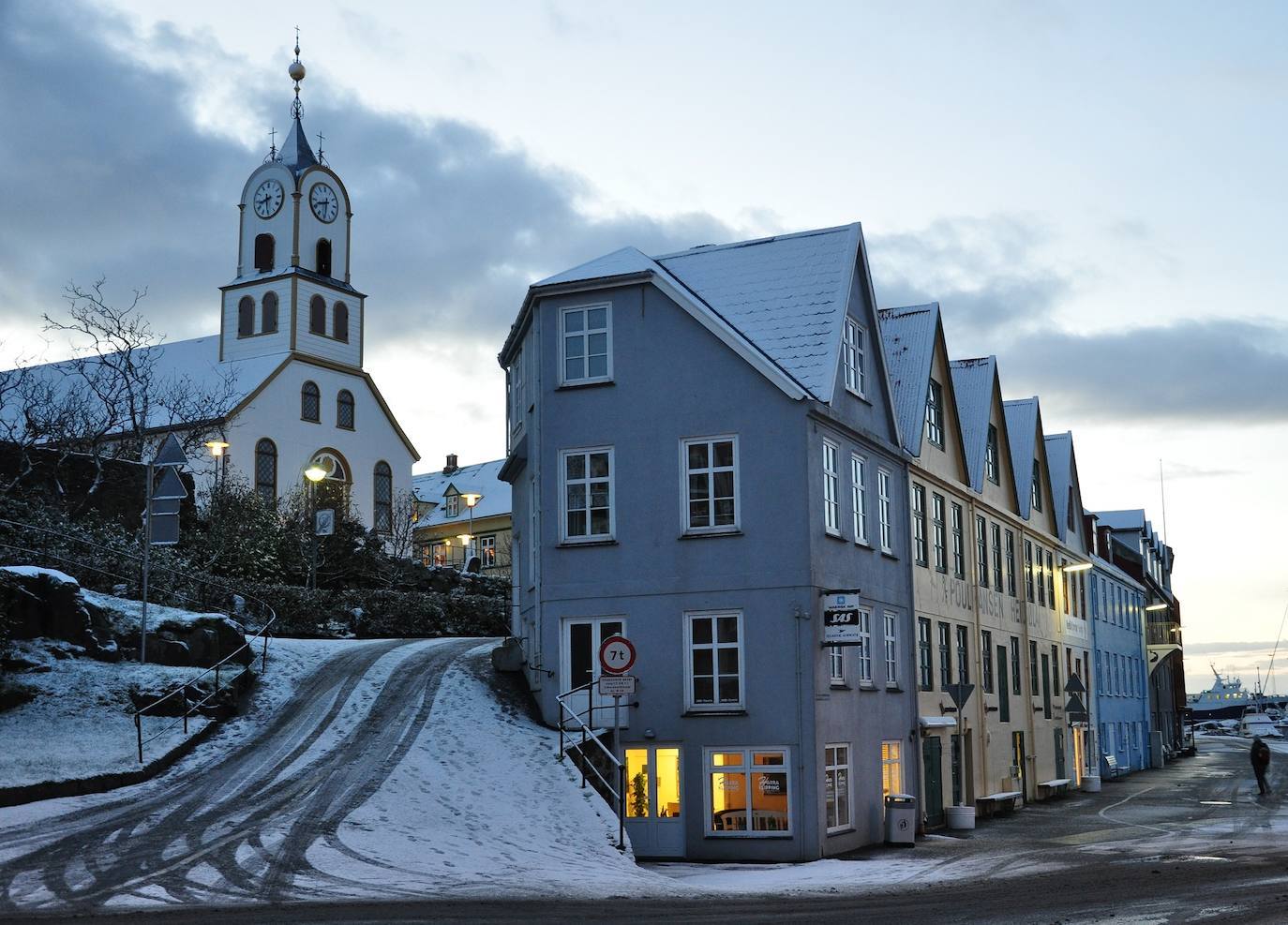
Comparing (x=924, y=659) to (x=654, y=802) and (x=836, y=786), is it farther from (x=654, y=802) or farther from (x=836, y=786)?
(x=654, y=802)

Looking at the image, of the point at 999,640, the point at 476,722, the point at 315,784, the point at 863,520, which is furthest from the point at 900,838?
the point at 999,640

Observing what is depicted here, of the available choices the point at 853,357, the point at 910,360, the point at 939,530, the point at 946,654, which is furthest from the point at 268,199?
the point at 853,357

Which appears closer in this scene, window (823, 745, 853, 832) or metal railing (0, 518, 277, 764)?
metal railing (0, 518, 277, 764)

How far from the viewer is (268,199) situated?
263 ft

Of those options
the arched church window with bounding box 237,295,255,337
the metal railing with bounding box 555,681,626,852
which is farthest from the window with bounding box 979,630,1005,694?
the arched church window with bounding box 237,295,255,337

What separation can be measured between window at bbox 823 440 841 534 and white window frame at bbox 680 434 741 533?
1.57m

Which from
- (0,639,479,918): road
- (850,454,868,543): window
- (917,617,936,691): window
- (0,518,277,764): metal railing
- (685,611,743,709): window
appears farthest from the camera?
(917,617,936,691): window

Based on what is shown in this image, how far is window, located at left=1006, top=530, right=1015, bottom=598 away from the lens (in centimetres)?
4122

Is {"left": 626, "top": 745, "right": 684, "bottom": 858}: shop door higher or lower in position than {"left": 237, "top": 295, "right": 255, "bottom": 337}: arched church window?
lower

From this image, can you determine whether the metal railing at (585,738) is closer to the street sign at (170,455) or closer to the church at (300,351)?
the street sign at (170,455)

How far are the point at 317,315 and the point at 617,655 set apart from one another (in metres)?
60.4

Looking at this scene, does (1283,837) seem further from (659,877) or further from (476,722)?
(476,722)

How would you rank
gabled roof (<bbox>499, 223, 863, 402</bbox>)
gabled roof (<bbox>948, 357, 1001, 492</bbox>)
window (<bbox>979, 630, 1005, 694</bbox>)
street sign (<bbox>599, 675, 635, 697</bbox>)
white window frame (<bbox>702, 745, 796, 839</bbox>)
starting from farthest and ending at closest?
gabled roof (<bbox>948, 357, 1001, 492</bbox>)
window (<bbox>979, 630, 1005, 694</bbox>)
gabled roof (<bbox>499, 223, 863, 402</bbox>)
white window frame (<bbox>702, 745, 796, 839</bbox>)
street sign (<bbox>599, 675, 635, 697</bbox>)

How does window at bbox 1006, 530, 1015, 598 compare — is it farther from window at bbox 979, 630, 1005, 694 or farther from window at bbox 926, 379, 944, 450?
window at bbox 926, 379, 944, 450
